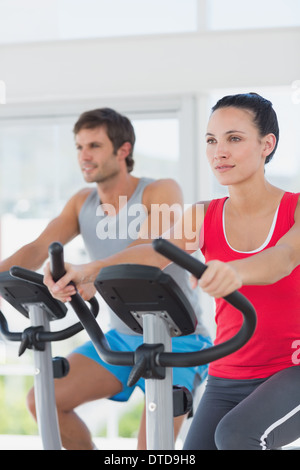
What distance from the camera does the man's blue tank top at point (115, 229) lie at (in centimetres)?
267

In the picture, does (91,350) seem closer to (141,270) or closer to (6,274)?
(6,274)

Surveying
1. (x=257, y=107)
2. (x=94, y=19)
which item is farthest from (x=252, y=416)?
(x=94, y=19)

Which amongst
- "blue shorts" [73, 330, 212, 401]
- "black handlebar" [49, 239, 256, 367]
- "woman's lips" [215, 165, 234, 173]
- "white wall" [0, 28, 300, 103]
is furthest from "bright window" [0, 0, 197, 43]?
"black handlebar" [49, 239, 256, 367]

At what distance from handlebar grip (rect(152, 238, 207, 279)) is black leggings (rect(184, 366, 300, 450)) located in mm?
496

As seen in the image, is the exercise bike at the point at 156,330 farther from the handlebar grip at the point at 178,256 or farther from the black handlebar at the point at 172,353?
the handlebar grip at the point at 178,256

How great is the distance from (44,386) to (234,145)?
0.92m

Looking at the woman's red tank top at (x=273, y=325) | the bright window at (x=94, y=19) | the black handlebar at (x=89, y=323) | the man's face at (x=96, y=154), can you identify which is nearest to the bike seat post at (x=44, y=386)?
the black handlebar at (x=89, y=323)

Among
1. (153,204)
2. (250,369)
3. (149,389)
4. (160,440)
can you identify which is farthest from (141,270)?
(153,204)

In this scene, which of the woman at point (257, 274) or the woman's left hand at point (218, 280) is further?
the woman at point (257, 274)

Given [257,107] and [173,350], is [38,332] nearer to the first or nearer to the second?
[173,350]

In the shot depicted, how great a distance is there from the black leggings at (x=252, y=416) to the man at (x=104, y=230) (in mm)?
714

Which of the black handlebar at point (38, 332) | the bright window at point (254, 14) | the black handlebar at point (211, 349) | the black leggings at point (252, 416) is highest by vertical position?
the bright window at point (254, 14)

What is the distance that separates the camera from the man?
8.36ft

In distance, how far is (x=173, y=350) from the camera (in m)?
2.53
